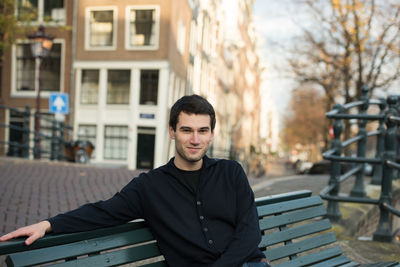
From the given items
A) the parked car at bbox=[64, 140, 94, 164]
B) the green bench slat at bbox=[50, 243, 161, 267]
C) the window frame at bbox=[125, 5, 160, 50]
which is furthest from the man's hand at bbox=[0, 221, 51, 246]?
the window frame at bbox=[125, 5, 160, 50]

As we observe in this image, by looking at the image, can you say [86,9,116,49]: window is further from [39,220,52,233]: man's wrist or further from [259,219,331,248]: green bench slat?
[39,220,52,233]: man's wrist

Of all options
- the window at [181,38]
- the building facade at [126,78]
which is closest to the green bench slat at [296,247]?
the building facade at [126,78]

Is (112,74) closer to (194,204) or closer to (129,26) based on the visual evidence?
(129,26)

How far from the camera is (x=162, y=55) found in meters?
22.5

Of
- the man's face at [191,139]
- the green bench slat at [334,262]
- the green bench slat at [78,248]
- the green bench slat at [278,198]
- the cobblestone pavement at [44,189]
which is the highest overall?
the man's face at [191,139]

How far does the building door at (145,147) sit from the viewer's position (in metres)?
22.5

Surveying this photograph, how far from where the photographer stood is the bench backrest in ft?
6.26

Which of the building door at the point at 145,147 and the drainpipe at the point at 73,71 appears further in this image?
the drainpipe at the point at 73,71

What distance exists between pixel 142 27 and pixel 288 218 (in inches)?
822

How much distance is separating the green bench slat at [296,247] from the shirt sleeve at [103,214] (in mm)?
923

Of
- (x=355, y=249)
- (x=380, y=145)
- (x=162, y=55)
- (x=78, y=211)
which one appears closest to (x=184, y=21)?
(x=162, y=55)

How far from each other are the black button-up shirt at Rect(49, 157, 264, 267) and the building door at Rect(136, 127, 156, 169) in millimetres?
20158

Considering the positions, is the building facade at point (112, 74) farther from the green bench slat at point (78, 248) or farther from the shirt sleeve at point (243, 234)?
the green bench slat at point (78, 248)

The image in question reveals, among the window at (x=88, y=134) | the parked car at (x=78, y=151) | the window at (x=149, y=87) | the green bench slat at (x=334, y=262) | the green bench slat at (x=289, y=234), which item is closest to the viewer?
the green bench slat at (x=289, y=234)
